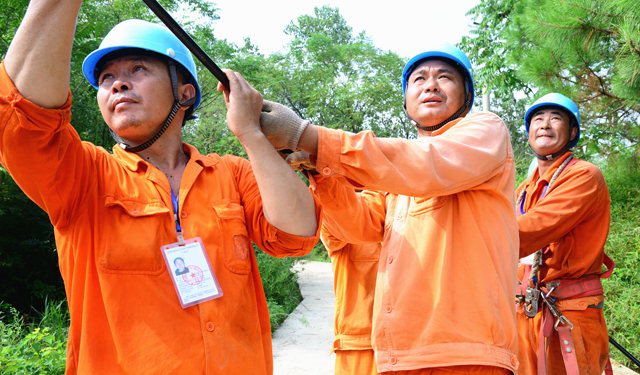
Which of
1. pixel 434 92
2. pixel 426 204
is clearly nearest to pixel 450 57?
pixel 434 92

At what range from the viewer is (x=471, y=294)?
6.00 ft

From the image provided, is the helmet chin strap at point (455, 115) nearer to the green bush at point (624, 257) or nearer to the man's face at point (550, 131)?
the man's face at point (550, 131)

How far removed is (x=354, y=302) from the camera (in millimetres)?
2682

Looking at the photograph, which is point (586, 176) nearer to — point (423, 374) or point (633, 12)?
point (633, 12)

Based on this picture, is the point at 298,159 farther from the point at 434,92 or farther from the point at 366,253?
the point at 366,253

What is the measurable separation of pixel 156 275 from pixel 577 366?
111 inches

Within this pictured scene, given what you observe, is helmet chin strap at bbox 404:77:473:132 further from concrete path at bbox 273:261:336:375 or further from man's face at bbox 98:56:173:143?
concrete path at bbox 273:261:336:375

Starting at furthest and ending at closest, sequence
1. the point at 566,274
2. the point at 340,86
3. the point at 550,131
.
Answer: the point at 340,86, the point at 550,131, the point at 566,274

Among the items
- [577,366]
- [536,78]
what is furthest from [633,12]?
[577,366]

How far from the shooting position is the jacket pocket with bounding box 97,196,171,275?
1559 mm

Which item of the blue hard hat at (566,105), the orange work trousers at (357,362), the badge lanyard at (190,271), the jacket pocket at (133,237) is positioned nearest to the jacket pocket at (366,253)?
the orange work trousers at (357,362)

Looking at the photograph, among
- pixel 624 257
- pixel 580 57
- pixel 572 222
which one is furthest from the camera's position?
pixel 624 257

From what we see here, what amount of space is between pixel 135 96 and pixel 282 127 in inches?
24.3

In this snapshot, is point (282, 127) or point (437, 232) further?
point (437, 232)
